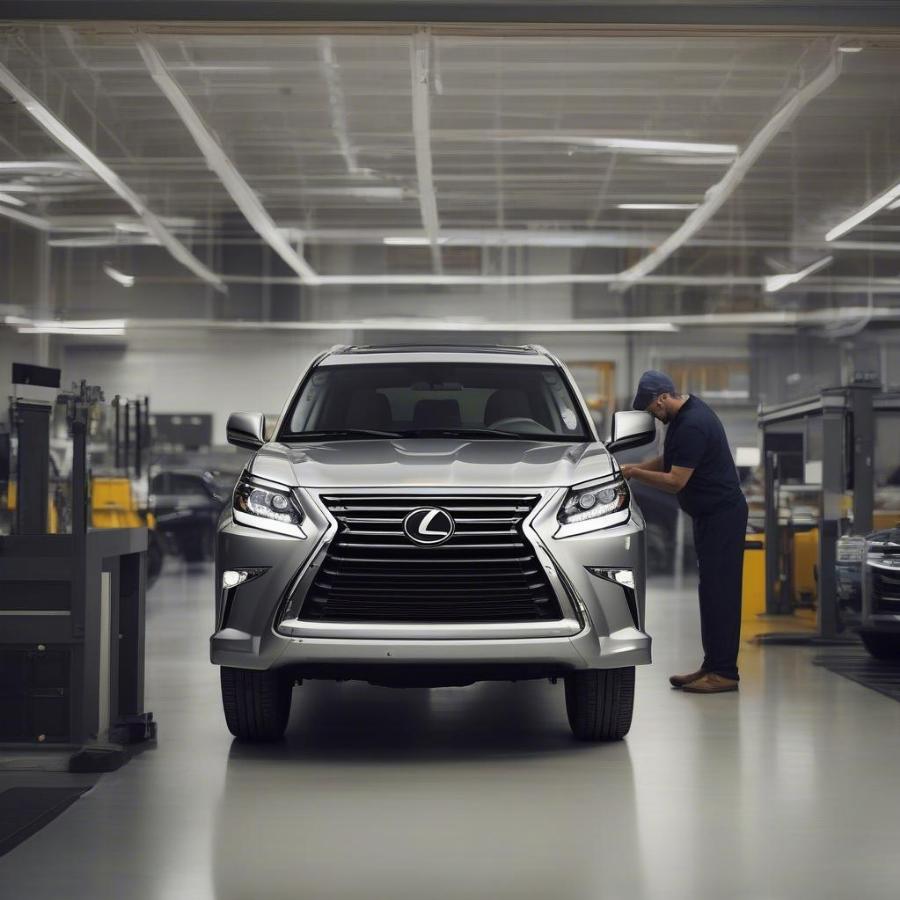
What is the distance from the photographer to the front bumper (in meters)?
5.64

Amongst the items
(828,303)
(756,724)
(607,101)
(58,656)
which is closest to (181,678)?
(58,656)

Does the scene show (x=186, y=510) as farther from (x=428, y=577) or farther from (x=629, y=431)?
(x=428, y=577)

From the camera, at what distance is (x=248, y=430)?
22.0 feet

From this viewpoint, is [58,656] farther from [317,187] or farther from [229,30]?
[317,187]

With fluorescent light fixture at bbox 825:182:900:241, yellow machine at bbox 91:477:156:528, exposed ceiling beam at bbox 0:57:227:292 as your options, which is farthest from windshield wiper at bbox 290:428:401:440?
fluorescent light fixture at bbox 825:182:900:241

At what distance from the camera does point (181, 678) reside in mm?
8875

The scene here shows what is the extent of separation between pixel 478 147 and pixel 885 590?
833cm

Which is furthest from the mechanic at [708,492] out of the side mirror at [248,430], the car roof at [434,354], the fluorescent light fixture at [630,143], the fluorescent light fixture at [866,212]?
the fluorescent light fixture at [866,212]

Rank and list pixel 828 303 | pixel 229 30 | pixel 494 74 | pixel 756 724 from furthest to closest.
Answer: pixel 828 303 < pixel 494 74 < pixel 756 724 < pixel 229 30

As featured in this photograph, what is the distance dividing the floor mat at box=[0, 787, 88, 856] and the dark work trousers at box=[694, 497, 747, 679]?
3.80 metres

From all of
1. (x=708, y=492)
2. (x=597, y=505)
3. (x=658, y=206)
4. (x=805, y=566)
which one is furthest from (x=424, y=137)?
(x=597, y=505)

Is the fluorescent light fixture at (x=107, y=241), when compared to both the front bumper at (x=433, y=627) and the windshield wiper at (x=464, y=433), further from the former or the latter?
the front bumper at (x=433, y=627)

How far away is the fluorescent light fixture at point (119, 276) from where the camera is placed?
63.5ft

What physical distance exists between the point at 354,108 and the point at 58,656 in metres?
9.41
